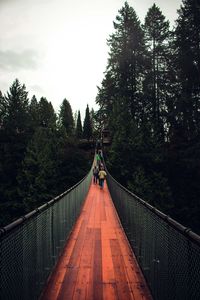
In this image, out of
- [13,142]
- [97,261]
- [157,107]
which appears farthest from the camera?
[13,142]

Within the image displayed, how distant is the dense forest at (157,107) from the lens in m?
32.8

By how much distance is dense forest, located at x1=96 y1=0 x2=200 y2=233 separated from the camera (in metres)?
32.8

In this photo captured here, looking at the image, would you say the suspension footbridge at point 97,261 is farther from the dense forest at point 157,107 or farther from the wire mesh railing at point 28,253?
the dense forest at point 157,107

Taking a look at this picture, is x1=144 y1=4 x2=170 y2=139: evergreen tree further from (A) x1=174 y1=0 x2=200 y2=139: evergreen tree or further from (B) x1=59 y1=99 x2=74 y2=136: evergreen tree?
(B) x1=59 y1=99 x2=74 y2=136: evergreen tree

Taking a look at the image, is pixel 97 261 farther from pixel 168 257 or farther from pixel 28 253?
pixel 168 257

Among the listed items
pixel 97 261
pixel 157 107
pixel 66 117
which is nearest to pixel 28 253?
pixel 97 261

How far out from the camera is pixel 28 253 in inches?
167

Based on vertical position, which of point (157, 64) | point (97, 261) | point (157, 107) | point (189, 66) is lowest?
point (97, 261)

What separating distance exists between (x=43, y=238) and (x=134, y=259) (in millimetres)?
2587

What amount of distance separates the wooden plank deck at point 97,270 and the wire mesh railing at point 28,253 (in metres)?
0.33

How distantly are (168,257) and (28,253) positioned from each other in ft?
6.21

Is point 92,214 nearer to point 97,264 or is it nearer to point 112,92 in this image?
point 97,264

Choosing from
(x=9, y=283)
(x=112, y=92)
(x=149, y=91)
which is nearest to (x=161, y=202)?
(x=149, y=91)

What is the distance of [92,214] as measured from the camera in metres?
13.8
